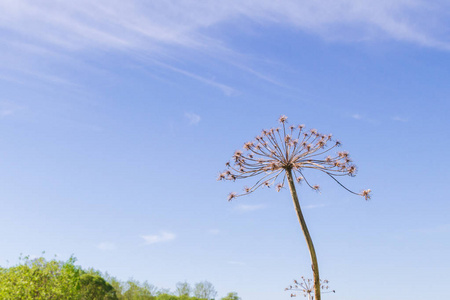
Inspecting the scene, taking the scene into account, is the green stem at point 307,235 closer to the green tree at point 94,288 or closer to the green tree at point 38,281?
the green tree at point 38,281

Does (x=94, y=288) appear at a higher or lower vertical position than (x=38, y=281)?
higher

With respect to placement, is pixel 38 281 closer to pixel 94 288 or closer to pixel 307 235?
pixel 307 235

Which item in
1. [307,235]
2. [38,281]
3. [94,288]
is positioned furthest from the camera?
[94,288]

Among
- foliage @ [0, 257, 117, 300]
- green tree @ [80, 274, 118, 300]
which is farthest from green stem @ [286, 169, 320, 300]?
green tree @ [80, 274, 118, 300]

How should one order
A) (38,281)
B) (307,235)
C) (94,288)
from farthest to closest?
1. (94,288)
2. (38,281)
3. (307,235)

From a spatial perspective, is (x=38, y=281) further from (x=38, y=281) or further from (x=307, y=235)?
(x=307, y=235)

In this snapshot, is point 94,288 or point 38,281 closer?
point 38,281

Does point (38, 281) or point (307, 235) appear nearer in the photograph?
point (307, 235)

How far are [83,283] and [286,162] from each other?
59.1 meters

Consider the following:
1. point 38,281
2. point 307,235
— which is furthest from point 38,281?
point 307,235

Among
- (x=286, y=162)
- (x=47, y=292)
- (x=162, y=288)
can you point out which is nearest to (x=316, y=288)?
(x=286, y=162)

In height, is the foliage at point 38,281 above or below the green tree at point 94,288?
below

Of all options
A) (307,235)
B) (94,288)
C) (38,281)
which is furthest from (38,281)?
(94,288)

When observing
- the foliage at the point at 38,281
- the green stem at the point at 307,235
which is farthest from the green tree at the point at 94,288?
the green stem at the point at 307,235
